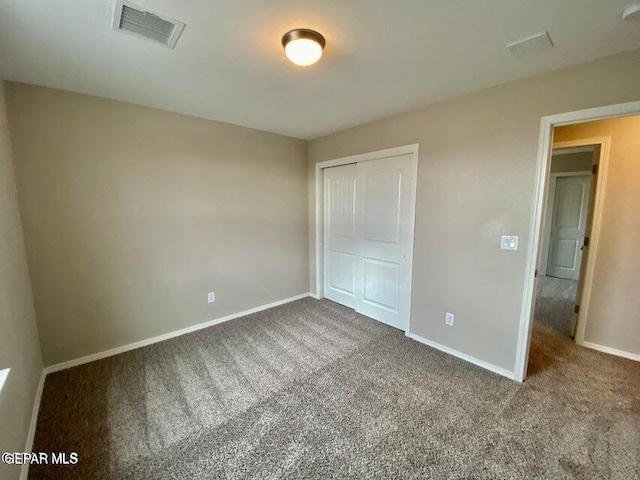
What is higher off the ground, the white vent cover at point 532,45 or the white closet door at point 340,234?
the white vent cover at point 532,45

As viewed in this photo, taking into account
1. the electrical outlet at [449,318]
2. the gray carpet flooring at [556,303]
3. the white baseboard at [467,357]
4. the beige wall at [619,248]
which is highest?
the beige wall at [619,248]

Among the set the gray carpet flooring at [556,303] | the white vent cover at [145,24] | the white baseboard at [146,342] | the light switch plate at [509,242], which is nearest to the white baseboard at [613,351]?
the gray carpet flooring at [556,303]

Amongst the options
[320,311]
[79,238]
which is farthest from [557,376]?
[79,238]

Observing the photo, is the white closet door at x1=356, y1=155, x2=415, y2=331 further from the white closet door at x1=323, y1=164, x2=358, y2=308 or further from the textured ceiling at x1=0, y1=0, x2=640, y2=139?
the textured ceiling at x1=0, y1=0, x2=640, y2=139

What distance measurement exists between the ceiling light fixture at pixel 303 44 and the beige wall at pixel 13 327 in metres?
1.95

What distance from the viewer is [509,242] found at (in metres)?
2.09

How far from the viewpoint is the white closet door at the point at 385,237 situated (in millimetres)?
2775

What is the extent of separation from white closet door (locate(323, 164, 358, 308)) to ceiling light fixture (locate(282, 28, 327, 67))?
1900mm

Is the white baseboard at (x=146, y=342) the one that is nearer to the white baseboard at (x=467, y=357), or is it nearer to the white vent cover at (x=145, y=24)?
the white baseboard at (x=467, y=357)

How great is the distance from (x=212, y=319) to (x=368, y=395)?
204cm

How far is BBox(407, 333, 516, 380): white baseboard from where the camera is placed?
2159 millimetres

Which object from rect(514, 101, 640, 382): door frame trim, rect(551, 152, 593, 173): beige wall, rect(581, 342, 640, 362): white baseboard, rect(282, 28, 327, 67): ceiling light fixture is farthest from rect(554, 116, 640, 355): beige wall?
rect(282, 28, 327, 67): ceiling light fixture

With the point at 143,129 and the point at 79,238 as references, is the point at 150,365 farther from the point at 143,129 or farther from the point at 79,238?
the point at 143,129

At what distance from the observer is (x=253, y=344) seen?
104 inches
